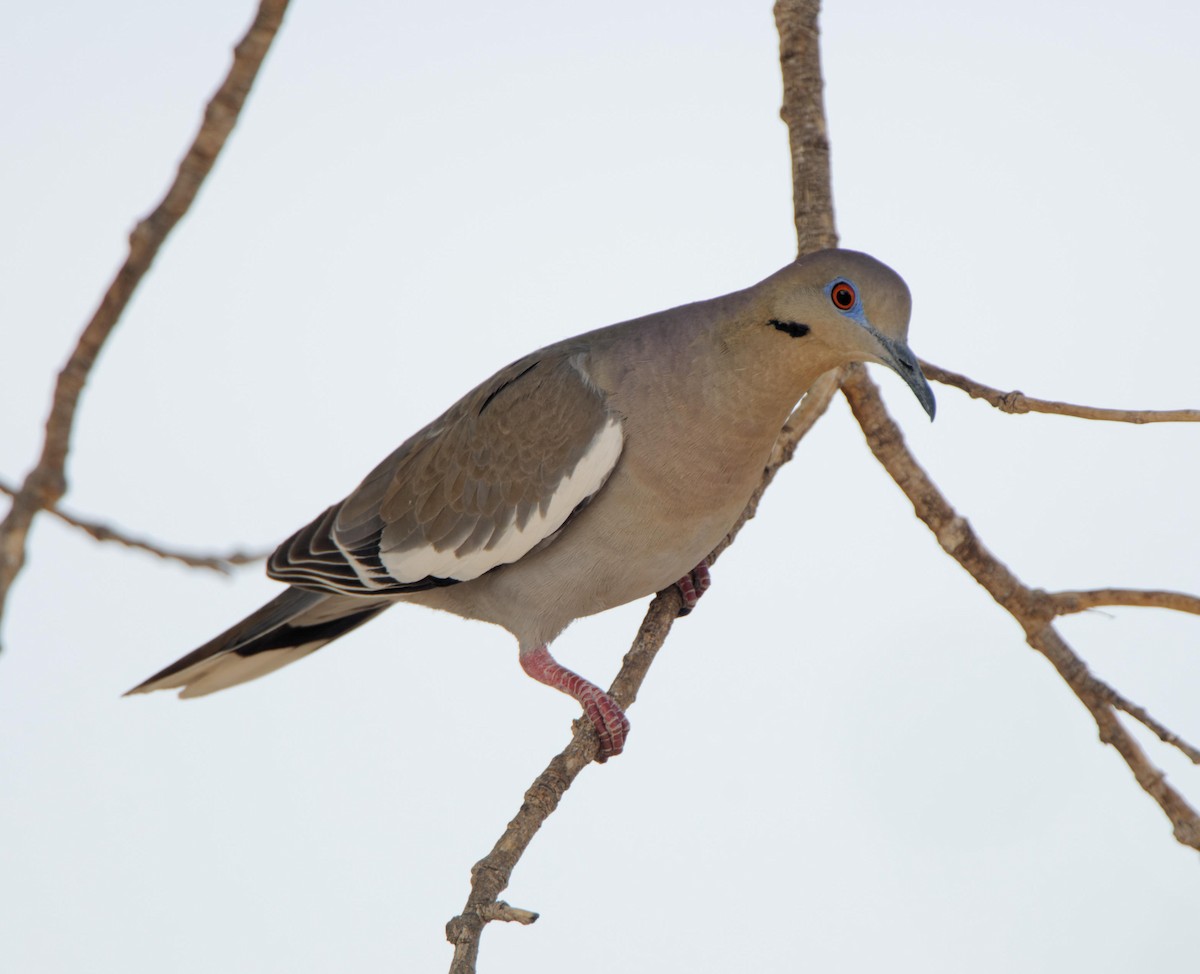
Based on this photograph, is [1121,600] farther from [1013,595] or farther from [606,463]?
[606,463]

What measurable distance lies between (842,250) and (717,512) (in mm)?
675

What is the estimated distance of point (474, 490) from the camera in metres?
3.45

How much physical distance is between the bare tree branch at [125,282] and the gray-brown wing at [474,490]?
162 centimetres

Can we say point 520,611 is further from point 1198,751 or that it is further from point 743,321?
point 1198,751

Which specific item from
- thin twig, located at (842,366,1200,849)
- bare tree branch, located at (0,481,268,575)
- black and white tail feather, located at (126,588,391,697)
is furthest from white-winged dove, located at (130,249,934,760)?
bare tree branch, located at (0,481,268,575)

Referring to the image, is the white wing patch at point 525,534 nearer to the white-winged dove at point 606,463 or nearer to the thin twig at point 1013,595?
the white-winged dove at point 606,463

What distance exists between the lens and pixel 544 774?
9.48ft

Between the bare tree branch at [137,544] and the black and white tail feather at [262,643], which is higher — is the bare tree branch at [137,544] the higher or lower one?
the lower one

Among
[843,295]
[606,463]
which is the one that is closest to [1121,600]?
[843,295]

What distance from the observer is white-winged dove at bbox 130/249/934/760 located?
3.01 metres

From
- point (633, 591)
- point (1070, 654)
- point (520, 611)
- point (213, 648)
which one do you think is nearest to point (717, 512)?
point (633, 591)

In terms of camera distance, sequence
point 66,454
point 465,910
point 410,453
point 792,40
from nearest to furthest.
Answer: point 66,454, point 465,910, point 410,453, point 792,40

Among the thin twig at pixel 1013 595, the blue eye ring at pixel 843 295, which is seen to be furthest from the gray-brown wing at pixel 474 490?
the thin twig at pixel 1013 595

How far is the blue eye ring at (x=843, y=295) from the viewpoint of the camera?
292 centimetres
